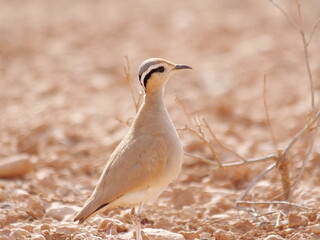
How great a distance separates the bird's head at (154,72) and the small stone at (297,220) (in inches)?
55.1

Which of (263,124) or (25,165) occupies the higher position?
(263,124)

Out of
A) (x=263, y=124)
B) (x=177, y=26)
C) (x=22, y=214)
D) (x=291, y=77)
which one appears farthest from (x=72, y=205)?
(x=177, y=26)

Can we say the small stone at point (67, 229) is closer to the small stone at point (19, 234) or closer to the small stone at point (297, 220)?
A: the small stone at point (19, 234)

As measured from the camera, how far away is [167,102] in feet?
33.5

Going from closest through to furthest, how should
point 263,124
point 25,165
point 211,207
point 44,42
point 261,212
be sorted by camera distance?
point 261,212, point 211,207, point 25,165, point 263,124, point 44,42

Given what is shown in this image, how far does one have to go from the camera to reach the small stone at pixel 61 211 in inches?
231

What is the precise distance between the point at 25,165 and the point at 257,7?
8606 mm

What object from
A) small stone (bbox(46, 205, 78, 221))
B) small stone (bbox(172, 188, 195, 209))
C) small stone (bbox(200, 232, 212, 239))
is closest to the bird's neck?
small stone (bbox(200, 232, 212, 239))

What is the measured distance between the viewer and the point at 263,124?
9383mm

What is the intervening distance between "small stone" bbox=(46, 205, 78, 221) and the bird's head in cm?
123

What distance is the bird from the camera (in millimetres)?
4961

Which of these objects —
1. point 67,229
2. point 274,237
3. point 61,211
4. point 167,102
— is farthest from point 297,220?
point 167,102

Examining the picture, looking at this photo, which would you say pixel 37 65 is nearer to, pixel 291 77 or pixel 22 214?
pixel 291 77

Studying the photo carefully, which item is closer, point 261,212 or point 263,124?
point 261,212
